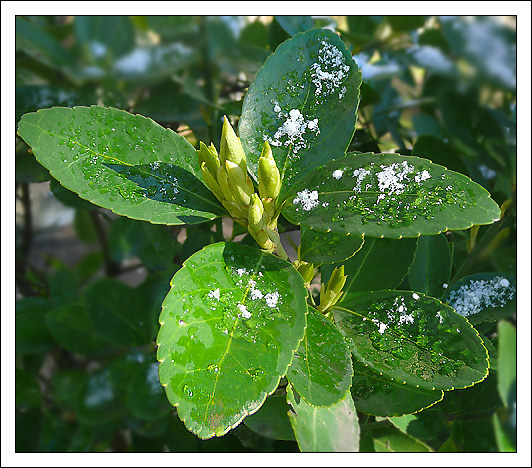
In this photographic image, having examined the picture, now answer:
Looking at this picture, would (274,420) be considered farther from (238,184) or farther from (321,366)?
(238,184)

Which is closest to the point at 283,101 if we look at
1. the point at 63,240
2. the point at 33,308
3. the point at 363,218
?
the point at 363,218

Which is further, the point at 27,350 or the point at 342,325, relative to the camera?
the point at 27,350

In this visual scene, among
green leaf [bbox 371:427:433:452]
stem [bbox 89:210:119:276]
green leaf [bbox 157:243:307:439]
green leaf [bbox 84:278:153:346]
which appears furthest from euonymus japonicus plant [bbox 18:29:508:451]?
stem [bbox 89:210:119:276]

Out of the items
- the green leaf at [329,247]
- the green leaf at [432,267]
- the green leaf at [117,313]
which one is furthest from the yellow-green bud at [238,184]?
the green leaf at [117,313]

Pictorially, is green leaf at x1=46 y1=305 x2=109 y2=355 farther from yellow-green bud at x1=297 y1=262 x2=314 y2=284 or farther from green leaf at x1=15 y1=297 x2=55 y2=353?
yellow-green bud at x1=297 y1=262 x2=314 y2=284

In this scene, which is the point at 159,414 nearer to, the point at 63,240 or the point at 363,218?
the point at 363,218

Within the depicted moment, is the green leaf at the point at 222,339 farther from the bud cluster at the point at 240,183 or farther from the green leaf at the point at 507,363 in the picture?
the green leaf at the point at 507,363

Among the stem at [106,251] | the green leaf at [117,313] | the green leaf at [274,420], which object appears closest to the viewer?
the green leaf at [274,420]
